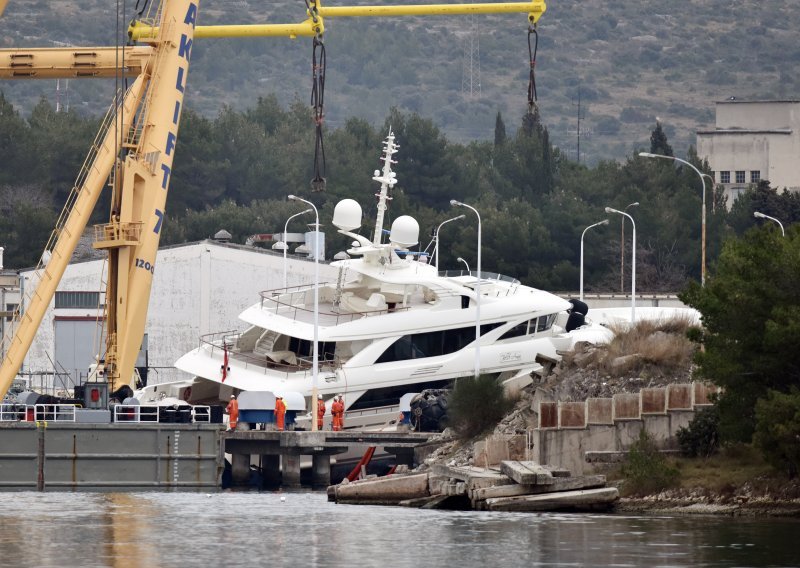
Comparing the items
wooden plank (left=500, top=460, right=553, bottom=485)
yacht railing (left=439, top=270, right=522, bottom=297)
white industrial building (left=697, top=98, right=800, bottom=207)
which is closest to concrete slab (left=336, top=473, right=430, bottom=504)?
wooden plank (left=500, top=460, right=553, bottom=485)

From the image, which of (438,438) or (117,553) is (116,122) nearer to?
(438,438)

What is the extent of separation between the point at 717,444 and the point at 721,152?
85.8 metres

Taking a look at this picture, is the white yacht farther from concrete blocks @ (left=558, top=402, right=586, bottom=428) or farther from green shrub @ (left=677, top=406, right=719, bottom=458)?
green shrub @ (left=677, top=406, right=719, bottom=458)

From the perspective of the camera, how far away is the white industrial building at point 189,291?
2960 inches

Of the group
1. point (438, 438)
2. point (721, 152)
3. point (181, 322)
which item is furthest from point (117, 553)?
point (721, 152)

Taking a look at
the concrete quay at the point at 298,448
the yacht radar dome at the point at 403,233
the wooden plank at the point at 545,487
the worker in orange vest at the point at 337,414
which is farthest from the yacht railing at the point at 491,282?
the wooden plank at the point at 545,487

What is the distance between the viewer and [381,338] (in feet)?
185

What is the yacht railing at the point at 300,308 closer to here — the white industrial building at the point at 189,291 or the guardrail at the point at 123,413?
the guardrail at the point at 123,413

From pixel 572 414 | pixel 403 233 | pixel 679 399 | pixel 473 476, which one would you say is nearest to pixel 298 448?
pixel 403 233

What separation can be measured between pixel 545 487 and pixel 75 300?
37.8 metres

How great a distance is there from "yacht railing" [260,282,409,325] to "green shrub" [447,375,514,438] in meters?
7.15

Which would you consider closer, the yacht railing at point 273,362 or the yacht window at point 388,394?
the yacht railing at point 273,362

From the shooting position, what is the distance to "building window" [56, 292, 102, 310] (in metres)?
75.5

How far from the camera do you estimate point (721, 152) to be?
417 ft
